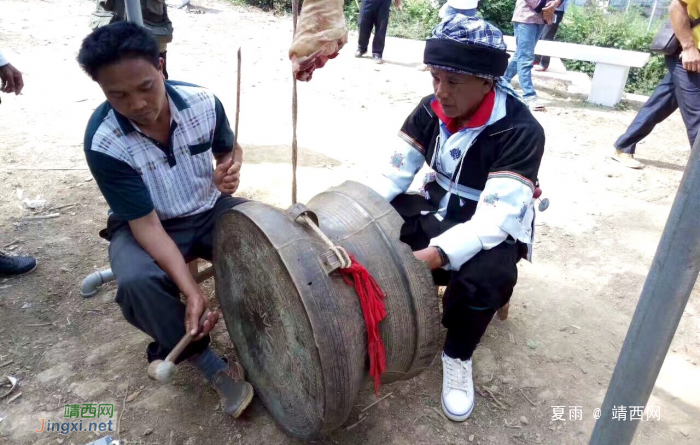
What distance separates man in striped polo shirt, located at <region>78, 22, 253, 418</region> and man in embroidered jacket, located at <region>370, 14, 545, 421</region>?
3.16 ft

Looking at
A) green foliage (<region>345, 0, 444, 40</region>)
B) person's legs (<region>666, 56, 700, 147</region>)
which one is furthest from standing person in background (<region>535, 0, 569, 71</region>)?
person's legs (<region>666, 56, 700, 147</region>)

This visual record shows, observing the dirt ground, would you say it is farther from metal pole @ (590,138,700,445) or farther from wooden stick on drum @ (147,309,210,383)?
metal pole @ (590,138,700,445)

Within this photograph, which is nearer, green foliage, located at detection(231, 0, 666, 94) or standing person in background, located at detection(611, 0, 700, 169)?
standing person in background, located at detection(611, 0, 700, 169)

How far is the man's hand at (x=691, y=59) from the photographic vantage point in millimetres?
4016

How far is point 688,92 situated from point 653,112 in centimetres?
57

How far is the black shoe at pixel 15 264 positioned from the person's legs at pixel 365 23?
23.5 ft

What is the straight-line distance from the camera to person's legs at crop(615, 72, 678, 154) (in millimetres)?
4602

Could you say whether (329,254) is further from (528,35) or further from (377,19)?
(377,19)

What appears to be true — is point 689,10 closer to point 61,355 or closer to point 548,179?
point 548,179

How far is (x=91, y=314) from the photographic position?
2924 millimetres

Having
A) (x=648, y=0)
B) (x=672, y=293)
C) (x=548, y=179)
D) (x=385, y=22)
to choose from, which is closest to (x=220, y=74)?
(x=385, y=22)

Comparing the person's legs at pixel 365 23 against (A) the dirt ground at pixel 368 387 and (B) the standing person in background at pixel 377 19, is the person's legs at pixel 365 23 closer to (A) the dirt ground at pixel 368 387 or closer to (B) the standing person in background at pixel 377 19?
(B) the standing person in background at pixel 377 19

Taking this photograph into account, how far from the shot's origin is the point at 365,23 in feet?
29.8

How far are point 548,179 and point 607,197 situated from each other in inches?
20.2
